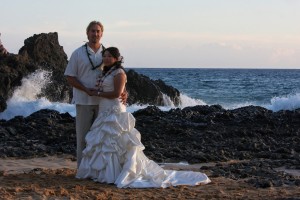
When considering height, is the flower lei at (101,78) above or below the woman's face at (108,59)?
below

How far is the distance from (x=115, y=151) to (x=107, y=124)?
38 centimetres

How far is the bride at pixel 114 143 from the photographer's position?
7.91m

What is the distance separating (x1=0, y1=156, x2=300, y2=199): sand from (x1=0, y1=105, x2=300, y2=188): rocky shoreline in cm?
42

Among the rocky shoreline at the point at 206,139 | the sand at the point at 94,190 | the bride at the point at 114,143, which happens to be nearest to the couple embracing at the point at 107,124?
the bride at the point at 114,143

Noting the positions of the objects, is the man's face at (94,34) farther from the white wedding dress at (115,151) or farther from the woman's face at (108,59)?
the white wedding dress at (115,151)

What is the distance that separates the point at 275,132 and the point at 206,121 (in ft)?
7.60

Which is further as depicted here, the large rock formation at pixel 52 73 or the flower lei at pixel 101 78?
the large rock formation at pixel 52 73

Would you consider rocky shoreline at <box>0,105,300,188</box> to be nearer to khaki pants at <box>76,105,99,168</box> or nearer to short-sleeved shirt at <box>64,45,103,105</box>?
khaki pants at <box>76,105,99,168</box>

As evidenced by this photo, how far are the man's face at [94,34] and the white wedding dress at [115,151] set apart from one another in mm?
548

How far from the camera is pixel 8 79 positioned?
22.9 meters

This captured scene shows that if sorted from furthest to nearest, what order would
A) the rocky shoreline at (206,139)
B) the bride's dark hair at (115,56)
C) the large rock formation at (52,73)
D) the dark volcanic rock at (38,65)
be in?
the large rock formation at (52,73), the dark volcanic rock at (38,65), the rocky shoreline at (206,139), the bride's dark hair at (115,56)

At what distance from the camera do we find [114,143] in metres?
7.99

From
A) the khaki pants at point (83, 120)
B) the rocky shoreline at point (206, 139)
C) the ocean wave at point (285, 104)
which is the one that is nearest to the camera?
the khaki pants at point (83, 120)

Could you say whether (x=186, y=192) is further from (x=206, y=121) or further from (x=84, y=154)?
(x=206, y=121)
